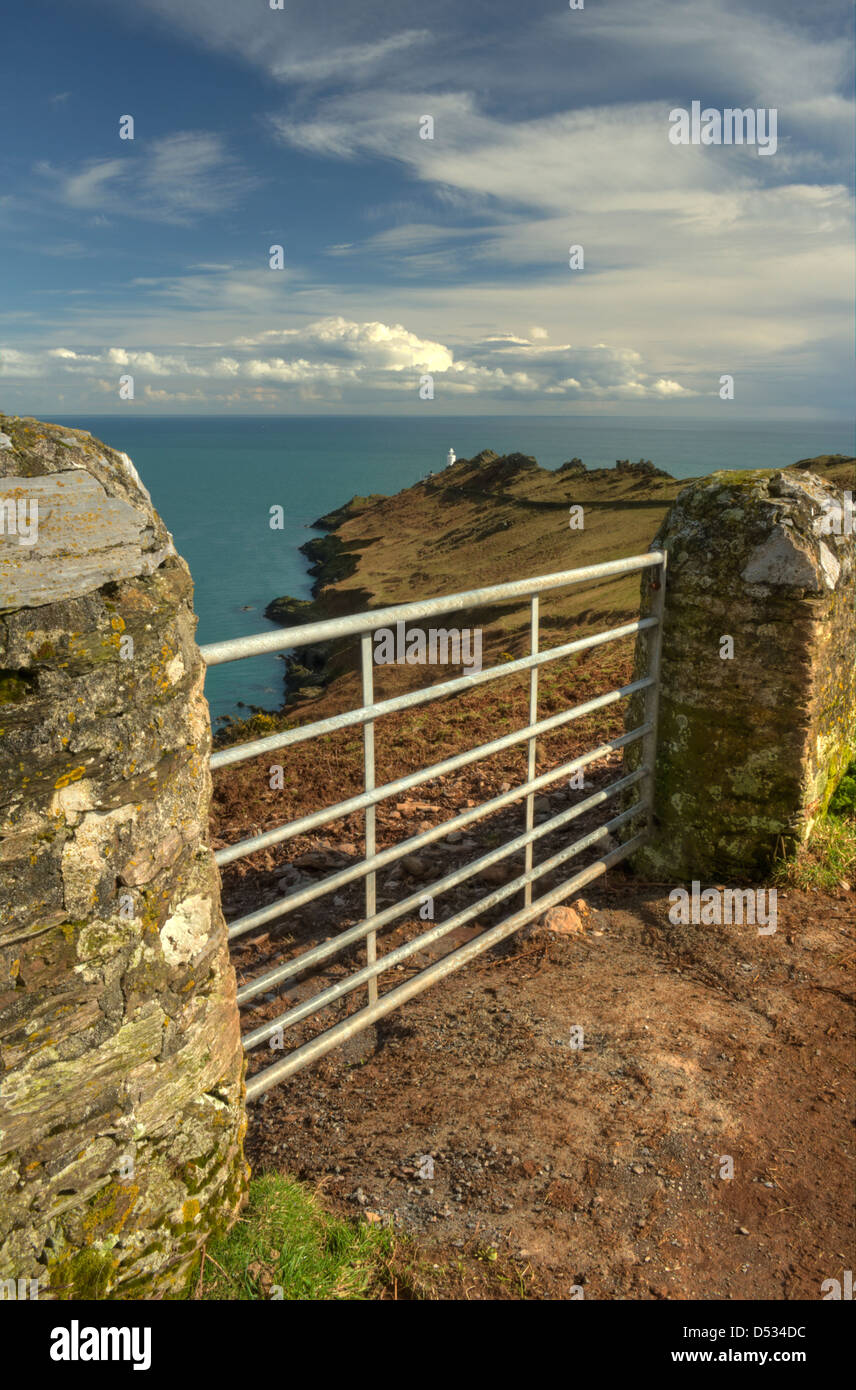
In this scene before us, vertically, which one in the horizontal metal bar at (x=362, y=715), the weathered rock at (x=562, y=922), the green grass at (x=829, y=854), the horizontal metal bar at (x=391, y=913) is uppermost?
the horizontal metal bar at (x=362, y=715)

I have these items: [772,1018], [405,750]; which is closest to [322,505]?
[405,750]

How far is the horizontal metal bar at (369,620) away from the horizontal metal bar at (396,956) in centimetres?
136

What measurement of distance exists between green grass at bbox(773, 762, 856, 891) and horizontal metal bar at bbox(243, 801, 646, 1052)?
89 cm

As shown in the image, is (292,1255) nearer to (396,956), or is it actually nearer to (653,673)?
(396,956)

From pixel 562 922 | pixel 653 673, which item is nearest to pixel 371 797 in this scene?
pixel 562 922

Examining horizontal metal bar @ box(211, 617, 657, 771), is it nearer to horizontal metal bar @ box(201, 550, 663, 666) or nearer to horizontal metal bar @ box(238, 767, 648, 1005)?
horizontal metal bar @ box(201, 550, 663, 666)

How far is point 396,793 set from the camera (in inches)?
156

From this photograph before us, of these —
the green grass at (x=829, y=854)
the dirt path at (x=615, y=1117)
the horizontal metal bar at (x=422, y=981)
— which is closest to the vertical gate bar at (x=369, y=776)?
the horizontal metal bar at (x=422, y=981)

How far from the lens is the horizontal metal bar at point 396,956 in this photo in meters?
3.15

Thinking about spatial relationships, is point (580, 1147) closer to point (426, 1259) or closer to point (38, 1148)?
point (426, 1259)

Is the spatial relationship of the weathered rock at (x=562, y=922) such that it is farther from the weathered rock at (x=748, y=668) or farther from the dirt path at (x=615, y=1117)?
the weathered rock at (x=748, y=668)

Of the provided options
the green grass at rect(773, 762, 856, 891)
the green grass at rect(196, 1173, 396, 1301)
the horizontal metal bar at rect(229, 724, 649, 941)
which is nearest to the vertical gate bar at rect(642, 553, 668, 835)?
the horizontal metal bar at rect(229, 724, 649, 941)

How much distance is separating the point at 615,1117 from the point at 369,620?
2103 millimetres

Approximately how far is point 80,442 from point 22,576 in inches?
16.6
